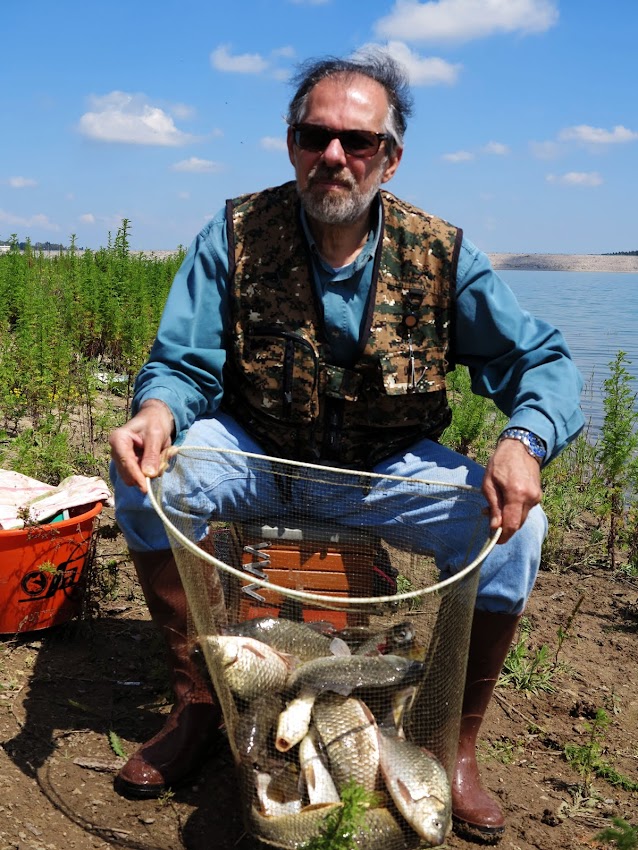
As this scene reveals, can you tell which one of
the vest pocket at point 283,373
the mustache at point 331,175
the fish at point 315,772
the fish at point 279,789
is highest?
the mustache at point 331,175

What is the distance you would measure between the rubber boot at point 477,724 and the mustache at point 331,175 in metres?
1.48

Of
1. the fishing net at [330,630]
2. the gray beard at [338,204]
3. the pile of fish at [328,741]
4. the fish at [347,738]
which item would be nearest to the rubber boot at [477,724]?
the fishing net at [330,630]

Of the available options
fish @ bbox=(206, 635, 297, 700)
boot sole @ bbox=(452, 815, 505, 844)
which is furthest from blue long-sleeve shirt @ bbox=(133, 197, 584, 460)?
boot sole @ bbox=(452, 815, 505, 844)

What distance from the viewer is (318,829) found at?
2.09 meters

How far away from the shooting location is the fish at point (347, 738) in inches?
85.7

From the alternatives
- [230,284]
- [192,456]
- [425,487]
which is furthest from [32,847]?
[230,284]

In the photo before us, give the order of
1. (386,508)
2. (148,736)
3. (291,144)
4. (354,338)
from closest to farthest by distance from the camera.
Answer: (386,508) < (148,736) < (354,338) < (291,144)

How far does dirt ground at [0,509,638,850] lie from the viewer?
2.53 metres

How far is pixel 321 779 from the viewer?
7.13ft

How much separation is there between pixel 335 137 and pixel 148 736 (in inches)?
83.4

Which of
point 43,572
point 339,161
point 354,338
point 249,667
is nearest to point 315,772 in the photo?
point 249,667

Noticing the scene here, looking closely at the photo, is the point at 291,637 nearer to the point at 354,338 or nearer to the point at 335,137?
the point at 354,338

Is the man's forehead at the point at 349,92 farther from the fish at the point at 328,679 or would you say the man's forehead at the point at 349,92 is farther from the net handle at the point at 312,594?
the fish at the point at 328,679

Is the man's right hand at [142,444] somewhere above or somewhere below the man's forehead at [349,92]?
below
